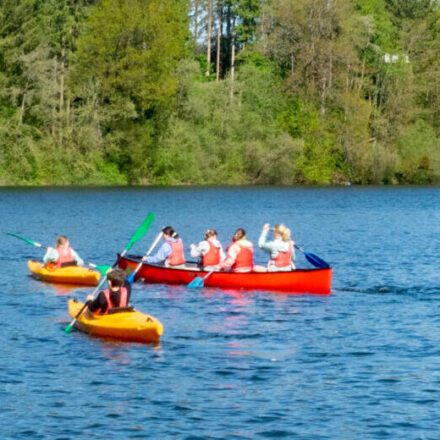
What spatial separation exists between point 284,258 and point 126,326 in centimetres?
729

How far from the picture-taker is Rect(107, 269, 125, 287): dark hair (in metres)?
18.2

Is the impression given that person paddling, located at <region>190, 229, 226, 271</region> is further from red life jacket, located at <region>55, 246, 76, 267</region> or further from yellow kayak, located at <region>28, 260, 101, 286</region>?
red life jacket, located at <region>55, 246, 76, 267</region>

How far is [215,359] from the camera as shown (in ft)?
58.0

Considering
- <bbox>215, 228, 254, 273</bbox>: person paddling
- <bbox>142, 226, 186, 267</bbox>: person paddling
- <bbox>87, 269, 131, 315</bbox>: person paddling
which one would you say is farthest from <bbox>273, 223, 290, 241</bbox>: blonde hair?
<bbox>87, 269, 131, 315</bbox>: person paddling

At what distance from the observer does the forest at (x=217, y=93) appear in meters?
80.1

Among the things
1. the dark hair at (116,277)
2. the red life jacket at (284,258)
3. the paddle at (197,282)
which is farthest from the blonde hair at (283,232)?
the dark hair at (116,277)

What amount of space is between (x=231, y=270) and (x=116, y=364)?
8273 mm

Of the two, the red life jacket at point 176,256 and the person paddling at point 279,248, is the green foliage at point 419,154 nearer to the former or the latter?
the red life jacket at point 176,256

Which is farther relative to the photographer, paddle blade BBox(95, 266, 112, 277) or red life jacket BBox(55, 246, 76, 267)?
red life jacket BBox(55, 246, 76, 267)

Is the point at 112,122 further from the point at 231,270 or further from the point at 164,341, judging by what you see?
the point at 164,341

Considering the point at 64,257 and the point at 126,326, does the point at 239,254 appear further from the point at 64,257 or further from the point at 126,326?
the point at 126,326

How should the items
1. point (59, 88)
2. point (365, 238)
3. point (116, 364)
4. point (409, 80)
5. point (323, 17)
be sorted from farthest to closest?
point (409, 80) < point (323, 17) < point (59, 88) < point (365, 238) < point (116, 364)

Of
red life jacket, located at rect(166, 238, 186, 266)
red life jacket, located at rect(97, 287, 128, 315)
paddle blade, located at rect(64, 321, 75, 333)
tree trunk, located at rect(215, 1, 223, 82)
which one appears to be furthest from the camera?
tree trunk, located at rect(215, 1, 223, 82)

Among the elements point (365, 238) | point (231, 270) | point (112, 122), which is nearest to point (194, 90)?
point (112, 122)
